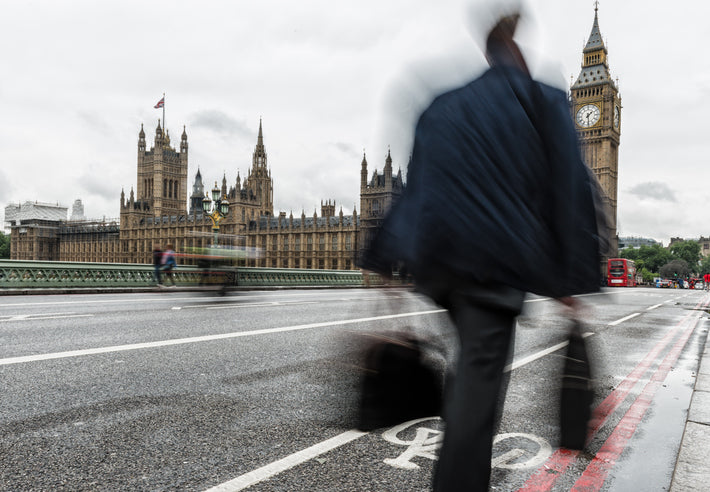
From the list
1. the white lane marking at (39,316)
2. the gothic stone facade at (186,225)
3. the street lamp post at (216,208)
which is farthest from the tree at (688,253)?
the white lane marking at (39,316)

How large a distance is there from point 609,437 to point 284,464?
6.52 ft

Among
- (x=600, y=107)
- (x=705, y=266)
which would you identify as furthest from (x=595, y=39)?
(x=705, y=266)

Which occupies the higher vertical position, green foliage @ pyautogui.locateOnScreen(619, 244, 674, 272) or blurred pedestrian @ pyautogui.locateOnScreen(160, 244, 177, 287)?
green foliage @ pyautogui.locateOnScreen(619, 244, 674, 272)

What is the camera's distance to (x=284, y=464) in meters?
2.61

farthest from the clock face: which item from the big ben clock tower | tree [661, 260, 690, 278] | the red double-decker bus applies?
the red double-decker bus

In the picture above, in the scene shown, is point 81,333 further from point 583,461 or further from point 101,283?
point 101,283

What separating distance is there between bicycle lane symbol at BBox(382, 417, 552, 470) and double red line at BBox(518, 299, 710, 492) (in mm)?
86

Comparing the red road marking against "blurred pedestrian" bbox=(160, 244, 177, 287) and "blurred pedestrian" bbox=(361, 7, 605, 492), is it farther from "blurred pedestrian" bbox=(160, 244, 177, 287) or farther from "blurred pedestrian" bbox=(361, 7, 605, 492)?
"blurred pedestrian" bbox=(160, 244, 177, 287)

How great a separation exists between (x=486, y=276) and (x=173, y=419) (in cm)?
235

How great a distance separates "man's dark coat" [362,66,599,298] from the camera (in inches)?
70.4

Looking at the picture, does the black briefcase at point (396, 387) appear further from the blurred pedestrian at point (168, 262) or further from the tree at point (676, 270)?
the tree at point (676, 270)

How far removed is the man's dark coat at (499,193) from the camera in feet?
5.87

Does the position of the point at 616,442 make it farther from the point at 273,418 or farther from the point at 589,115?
the point at 589,115

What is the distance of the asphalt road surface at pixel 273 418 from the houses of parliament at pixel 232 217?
2189 inches
